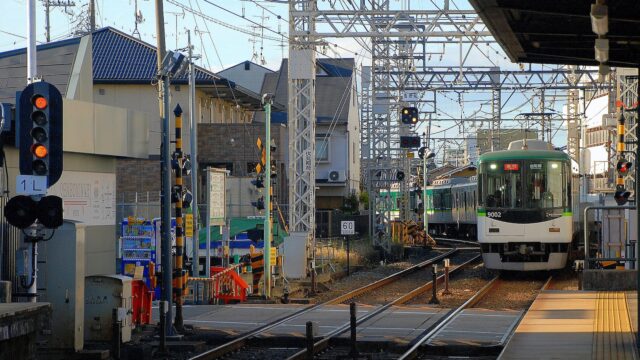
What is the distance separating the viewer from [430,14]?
29.2 metres

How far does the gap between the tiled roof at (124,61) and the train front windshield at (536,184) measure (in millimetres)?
18232

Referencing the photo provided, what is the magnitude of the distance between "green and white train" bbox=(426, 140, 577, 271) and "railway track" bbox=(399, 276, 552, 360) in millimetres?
814

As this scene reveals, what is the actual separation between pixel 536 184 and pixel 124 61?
2268 centimetres

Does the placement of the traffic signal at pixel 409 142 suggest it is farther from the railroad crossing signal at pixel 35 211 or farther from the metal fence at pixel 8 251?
the railroad crossing signal at pixel 35 211

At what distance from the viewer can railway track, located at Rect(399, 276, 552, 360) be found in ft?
51.1

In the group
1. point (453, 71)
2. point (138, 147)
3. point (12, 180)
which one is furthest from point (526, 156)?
point (453, 71)

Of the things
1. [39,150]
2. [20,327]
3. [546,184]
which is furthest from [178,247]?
[546,184]

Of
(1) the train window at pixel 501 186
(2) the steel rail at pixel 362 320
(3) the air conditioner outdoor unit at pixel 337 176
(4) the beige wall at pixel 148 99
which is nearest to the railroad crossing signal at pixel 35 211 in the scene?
(2) the steel rail at pixel 362 320

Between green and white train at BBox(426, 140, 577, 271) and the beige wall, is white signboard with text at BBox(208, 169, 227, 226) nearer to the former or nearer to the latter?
green and white train at BBox(426, 140, 577, 271)

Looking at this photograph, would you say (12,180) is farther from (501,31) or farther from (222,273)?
(501,31)

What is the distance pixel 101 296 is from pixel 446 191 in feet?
133

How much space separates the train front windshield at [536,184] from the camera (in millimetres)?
28453

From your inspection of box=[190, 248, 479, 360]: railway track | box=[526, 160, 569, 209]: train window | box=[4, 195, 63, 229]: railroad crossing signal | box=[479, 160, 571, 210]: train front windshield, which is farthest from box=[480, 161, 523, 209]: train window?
box=[4, 195, 63, 229]: railroad crossing signal

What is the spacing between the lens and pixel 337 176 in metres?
59.6
